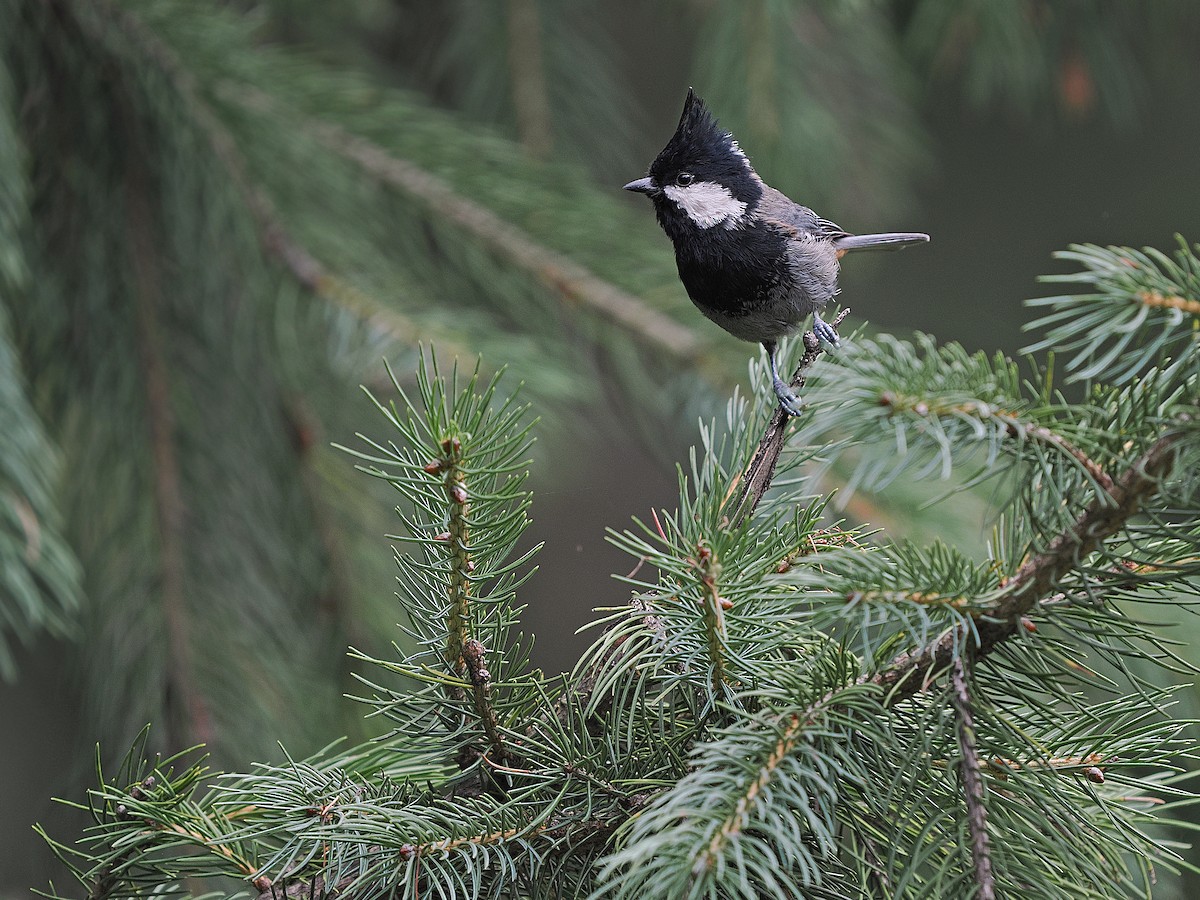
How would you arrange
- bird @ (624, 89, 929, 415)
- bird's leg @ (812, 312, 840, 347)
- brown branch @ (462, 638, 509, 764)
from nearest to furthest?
brown branch @ (462, 638, 509, 764), bird's leg @ (812, 312, 840, 347), bird @ (624, 89, 929, 415)

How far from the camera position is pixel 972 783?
0.42 m

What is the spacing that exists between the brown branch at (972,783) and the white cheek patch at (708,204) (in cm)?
57

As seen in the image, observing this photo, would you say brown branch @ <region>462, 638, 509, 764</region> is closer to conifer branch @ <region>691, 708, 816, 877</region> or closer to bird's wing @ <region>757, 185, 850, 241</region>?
conifer branch @ <region>691, 708, 816, 877</region>

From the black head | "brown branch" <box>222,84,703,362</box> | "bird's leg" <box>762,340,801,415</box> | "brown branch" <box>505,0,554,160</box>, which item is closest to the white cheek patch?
the black head

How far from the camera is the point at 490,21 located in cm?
135

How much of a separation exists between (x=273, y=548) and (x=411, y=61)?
943 mm

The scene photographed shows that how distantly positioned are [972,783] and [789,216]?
0.64 metres

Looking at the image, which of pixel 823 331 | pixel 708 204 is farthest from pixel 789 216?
pixel 823 331

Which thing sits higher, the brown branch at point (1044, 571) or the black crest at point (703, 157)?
the black crest at point (703, 157)

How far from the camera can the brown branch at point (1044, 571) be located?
387 millimetres

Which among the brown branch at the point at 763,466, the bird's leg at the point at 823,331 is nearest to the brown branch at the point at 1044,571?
the brown branch at the point at 763,466

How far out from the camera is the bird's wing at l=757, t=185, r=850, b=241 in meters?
0.93

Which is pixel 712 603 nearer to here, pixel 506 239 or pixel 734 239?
pixel 734 239

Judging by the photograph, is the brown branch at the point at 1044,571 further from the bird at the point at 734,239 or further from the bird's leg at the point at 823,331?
the bird at the point at 734,239
